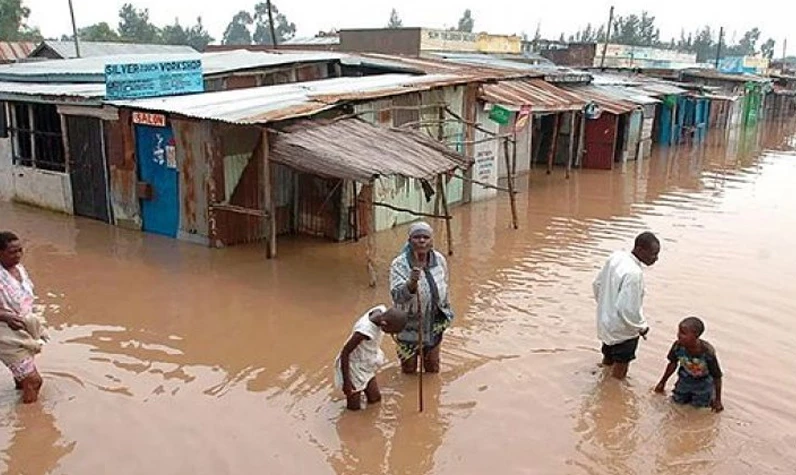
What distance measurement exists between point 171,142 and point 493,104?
260 inches

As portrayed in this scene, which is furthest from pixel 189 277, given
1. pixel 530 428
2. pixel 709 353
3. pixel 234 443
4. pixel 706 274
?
pixel 706 274

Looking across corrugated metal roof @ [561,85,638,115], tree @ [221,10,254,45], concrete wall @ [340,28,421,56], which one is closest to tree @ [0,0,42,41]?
concrete wall @ [340,28,421,56]

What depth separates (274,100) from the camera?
11102 millimetres

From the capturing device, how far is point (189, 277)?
30.9 ft

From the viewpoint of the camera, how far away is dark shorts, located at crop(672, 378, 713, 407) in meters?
5.96

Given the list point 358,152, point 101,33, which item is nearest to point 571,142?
point 358,152

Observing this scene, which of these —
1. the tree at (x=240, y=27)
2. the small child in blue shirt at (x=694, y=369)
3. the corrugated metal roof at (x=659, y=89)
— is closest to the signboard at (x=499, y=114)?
the small child in blue shirt at (x=694, y=369)

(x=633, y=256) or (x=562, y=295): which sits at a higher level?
(x=633, y=256)

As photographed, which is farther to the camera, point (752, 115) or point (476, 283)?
point (752, 115)

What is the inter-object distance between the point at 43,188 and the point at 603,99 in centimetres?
1413

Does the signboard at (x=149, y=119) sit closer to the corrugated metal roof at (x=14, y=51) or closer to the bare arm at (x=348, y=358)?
the bare arm at (x=348, y=358)

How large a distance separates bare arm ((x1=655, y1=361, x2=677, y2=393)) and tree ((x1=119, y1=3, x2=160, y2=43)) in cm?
6285

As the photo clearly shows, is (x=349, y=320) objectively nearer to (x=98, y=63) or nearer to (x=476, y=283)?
(x=476, y=283)

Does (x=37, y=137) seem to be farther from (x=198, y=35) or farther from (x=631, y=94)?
(x=198, y=35)
